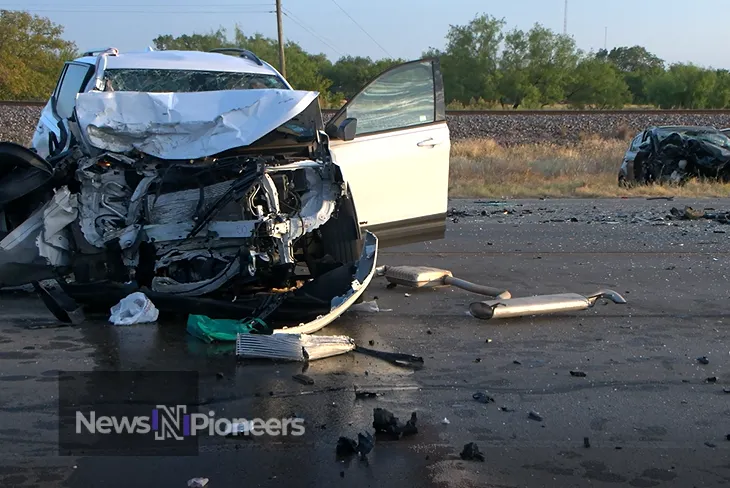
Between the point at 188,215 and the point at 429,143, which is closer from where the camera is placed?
the point at 188,215

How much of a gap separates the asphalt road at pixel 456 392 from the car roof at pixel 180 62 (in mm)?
2305

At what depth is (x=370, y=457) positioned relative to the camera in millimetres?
3588

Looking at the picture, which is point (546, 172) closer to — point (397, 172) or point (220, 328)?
point (397, 172)

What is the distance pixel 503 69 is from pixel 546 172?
1180 inches

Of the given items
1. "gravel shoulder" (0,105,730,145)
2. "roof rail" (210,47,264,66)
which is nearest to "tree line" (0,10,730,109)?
"gravel shoulder" (0,105,730,145)

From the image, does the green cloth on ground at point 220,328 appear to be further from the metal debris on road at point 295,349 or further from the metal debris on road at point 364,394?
the metal debris on road at point 364,394

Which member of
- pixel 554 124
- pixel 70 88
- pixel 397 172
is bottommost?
pixel 397 172

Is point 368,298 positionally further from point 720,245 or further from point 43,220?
point 720,245

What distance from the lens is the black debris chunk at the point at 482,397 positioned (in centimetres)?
435

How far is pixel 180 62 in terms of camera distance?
7270mm

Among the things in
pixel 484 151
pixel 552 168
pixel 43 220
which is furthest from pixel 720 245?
pixel 484 151

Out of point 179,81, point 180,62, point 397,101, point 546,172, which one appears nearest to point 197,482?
point 397,101

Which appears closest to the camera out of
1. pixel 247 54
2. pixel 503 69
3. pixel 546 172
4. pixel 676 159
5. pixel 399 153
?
pixel 399 153

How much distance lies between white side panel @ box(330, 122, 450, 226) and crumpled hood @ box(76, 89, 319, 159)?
2.32 ft
